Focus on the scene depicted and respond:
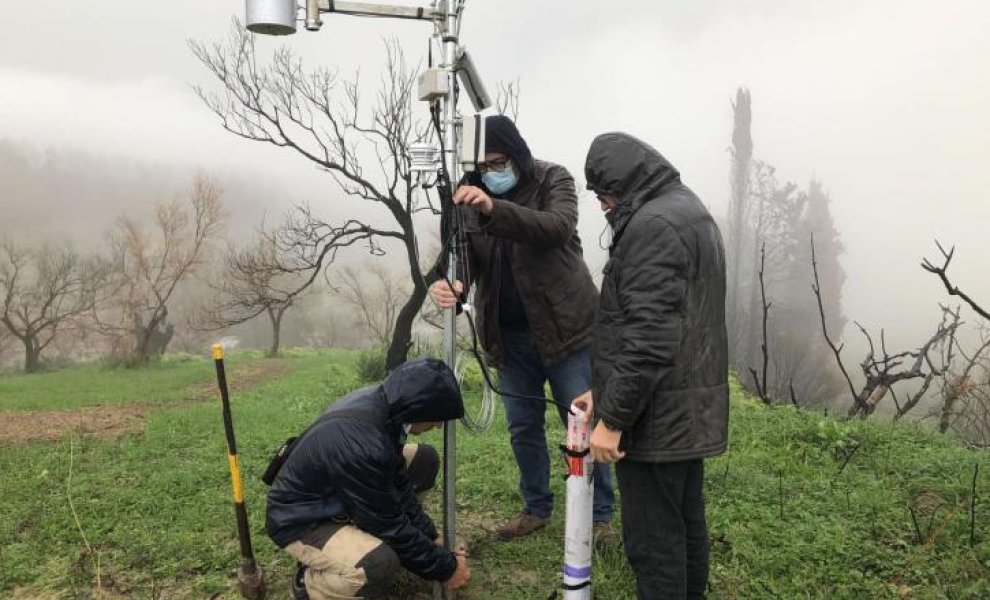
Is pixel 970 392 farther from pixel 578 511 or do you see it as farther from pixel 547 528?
pixel 578 511

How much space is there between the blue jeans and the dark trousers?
85cm

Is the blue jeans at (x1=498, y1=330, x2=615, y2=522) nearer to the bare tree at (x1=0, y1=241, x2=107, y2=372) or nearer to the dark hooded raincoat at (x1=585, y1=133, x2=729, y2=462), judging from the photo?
the dark hooded raincoat at (x1=585, y1=133, x2=729, y2=462)

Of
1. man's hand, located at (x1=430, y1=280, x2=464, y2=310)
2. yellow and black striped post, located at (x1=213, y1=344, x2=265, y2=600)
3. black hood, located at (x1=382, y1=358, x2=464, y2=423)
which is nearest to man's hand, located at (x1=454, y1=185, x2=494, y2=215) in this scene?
man's hand, located at (x1=430, y1=280, x2=464, y2=310)

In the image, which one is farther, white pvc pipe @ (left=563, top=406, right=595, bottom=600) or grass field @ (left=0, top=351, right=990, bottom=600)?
grass field @ (left=0, top=351, right=990, bottom=600)

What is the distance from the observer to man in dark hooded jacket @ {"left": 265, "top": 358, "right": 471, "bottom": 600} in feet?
8.32

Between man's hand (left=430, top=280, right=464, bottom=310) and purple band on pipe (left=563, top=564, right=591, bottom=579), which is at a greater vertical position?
man's hand (left=430, top=280, right=464, bottom=310)

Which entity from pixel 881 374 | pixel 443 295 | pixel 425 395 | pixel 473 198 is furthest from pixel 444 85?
pixel 881 374

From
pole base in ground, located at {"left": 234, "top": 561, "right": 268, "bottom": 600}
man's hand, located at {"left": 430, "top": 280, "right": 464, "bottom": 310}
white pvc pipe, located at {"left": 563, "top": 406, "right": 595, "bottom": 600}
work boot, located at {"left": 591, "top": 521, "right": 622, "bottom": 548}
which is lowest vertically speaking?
pole base in ground, located at {"left": 234, "top": 561, "right": 268, "bottom": 600}

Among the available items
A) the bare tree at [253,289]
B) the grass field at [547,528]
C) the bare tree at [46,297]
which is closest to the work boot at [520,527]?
the grass field at [547,528]

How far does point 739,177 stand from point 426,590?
31.3 meters

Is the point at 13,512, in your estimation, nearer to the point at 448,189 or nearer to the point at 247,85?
the point at 448,189

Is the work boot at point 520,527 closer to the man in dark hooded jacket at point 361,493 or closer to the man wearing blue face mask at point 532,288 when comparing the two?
the man wearing blue face mask at point 532,288

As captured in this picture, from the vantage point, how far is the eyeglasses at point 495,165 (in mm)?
2975

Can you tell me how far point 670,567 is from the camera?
2.13m
